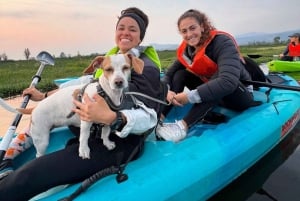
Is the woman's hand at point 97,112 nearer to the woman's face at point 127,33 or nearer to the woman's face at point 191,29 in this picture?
the woman's face at point 127,33

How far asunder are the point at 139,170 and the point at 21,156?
1.07 metres

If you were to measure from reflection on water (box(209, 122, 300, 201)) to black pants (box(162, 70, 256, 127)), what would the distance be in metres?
0.61

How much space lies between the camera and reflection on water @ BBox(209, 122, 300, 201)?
9.88ft

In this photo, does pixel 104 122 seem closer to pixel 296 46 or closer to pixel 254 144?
pixel 254 144

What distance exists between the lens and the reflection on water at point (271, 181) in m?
3.01

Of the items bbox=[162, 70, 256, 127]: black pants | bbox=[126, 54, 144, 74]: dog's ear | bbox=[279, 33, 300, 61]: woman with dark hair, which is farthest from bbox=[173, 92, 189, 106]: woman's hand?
bbox=[279, 33, 300, 61]: woman with dark hair

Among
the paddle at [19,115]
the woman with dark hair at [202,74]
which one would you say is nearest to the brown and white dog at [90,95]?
the paddle at [19,115]

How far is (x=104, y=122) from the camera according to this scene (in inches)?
79.3

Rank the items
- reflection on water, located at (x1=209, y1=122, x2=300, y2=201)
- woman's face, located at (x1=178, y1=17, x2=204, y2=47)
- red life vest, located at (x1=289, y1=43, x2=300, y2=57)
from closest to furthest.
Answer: reflection on water, located at (x1=209, y1=122, x2=300, y2=201)
woman's face, located at (x1=178, y1=17, x2=204, y2=47)
red life vest, located at (x1=289, y1=43, x2=300, y2=57)

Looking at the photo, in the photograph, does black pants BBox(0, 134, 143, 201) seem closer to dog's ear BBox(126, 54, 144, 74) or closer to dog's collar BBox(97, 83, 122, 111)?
dog's collar BBox(97, 83, 122, 111)

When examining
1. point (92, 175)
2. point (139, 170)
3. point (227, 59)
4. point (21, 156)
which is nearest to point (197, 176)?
Result: point (139, 170)

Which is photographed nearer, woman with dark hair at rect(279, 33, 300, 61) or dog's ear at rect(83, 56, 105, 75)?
dog's ear at rect(83, 56, 105, 75)

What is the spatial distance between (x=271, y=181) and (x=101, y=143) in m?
1.82

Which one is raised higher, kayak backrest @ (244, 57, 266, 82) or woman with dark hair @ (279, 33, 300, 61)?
kayak backrest @ (244, 57, 266, 82)
